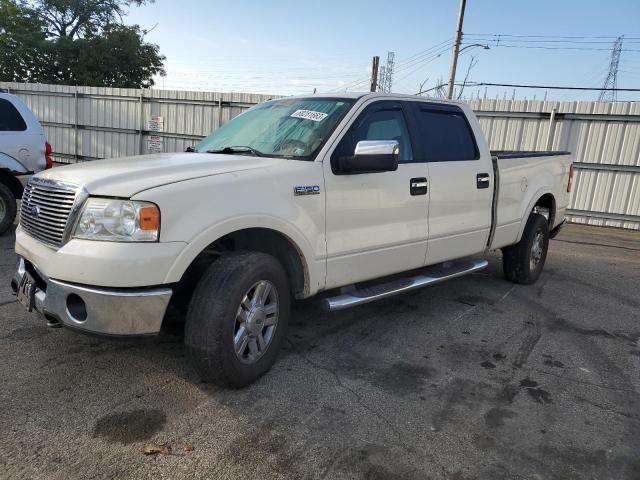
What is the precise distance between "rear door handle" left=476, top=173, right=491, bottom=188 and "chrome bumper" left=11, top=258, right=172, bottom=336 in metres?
3.32

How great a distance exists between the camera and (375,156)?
3508 mm

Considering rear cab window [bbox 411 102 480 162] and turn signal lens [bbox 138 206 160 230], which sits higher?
rear cab window [bbox 411 102 480 162]

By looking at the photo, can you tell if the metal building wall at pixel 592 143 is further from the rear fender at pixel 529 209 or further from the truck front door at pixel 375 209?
the truck front door at pixel 375 209

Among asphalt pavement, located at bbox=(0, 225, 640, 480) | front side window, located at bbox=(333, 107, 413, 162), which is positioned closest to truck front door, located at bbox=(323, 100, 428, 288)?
front side window, located at bbox=(333, 107, 413, 162)

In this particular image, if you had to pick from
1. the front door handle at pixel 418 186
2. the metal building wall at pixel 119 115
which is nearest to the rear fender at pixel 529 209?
the front door handle at pixel 418 186

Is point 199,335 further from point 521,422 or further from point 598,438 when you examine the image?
point 598,438

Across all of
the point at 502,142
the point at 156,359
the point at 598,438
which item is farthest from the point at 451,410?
the point at 502,142

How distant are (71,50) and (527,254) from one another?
35.0 m

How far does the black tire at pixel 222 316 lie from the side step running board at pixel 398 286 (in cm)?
71

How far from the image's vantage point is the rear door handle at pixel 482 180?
16.5ft

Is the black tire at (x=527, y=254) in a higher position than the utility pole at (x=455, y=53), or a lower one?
lower

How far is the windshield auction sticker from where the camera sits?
3.96 meters

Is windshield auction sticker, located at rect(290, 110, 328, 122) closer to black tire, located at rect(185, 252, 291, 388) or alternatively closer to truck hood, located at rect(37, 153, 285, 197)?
truck hood, located at rect(37, 153, 285, 197)

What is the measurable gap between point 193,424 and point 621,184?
12.2 meters
